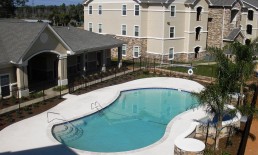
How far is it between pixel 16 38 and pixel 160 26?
67.8 feet

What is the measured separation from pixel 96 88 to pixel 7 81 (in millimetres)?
8312

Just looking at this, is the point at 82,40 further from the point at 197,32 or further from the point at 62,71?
the point at 197,32

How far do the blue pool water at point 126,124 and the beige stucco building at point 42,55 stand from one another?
6481 mm

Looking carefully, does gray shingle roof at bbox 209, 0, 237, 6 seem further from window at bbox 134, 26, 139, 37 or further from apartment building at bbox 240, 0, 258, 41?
window at bbox 134, 26, 139, 37

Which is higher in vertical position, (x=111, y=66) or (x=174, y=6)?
(x=174, y=6)

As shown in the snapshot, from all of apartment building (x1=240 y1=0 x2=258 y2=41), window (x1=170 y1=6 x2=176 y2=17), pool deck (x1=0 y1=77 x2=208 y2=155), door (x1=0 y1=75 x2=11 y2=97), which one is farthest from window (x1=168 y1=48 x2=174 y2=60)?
door (x1=0 y1=75 x2=11 y2=97)

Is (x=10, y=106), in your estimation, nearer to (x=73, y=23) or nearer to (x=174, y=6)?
(x=174, y=6)

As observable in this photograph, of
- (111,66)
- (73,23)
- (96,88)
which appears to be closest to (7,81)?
(96,88)

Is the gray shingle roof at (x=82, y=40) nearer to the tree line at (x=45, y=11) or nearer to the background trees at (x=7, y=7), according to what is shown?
the background trees at (x=7, y=7)

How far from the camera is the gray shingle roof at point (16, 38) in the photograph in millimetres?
24700

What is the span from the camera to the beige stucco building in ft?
81.4

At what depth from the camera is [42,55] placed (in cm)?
3023

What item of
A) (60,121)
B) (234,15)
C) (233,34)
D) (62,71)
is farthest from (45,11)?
(60,121)

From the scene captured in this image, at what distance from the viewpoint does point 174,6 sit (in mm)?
41594
